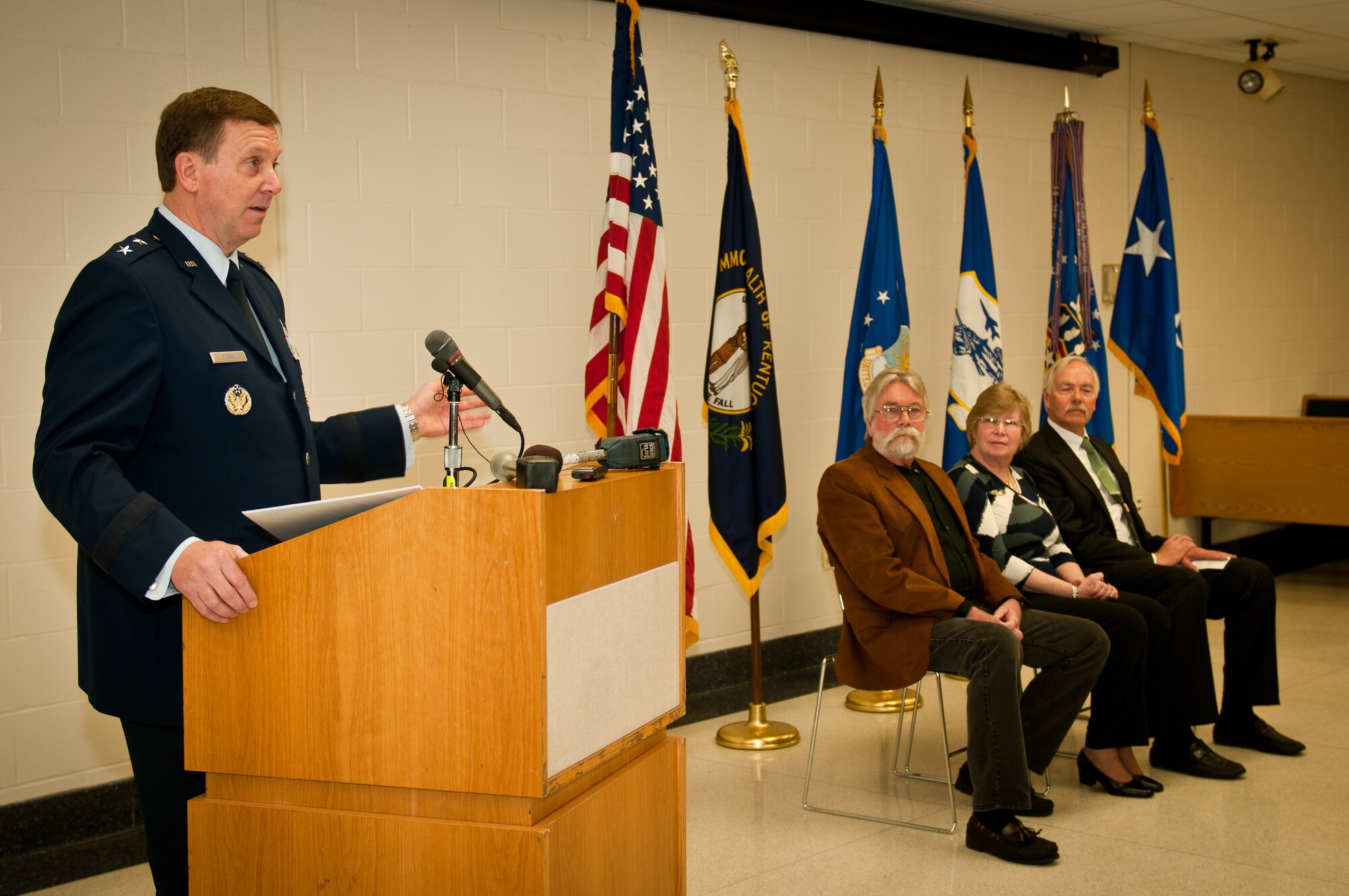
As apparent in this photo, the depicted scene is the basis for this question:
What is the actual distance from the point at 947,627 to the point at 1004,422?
0.73 meters

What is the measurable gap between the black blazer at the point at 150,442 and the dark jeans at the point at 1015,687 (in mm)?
1927

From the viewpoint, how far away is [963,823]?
3.38 metres

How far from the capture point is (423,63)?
381cm

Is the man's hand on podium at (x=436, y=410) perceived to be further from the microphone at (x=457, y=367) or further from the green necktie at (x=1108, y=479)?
the green necktie at (x=1108, y=479)

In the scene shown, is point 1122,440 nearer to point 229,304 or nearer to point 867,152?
point 867,152

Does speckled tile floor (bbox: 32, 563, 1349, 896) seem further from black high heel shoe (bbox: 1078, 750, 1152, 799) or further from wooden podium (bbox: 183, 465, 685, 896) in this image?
wooden podium (bbox: 183, 465, 685, 896)

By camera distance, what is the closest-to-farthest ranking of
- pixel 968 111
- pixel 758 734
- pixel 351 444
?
pixel 351 444 → pixel 758 734 → pixel 968 111

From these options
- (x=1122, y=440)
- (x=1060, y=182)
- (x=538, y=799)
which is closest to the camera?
Result: (x=538, y=799)

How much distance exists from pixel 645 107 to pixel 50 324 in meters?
1.87

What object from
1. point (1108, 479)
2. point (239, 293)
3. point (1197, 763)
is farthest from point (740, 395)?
point (239, 293)

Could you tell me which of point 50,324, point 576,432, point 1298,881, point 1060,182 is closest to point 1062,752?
point 1298,881

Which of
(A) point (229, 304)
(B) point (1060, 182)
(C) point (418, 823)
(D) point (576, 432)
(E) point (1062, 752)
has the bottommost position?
(E) point (1062, 752)

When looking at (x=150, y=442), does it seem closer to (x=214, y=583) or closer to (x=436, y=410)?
(x=214, y=583)

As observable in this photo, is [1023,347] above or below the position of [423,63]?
below
